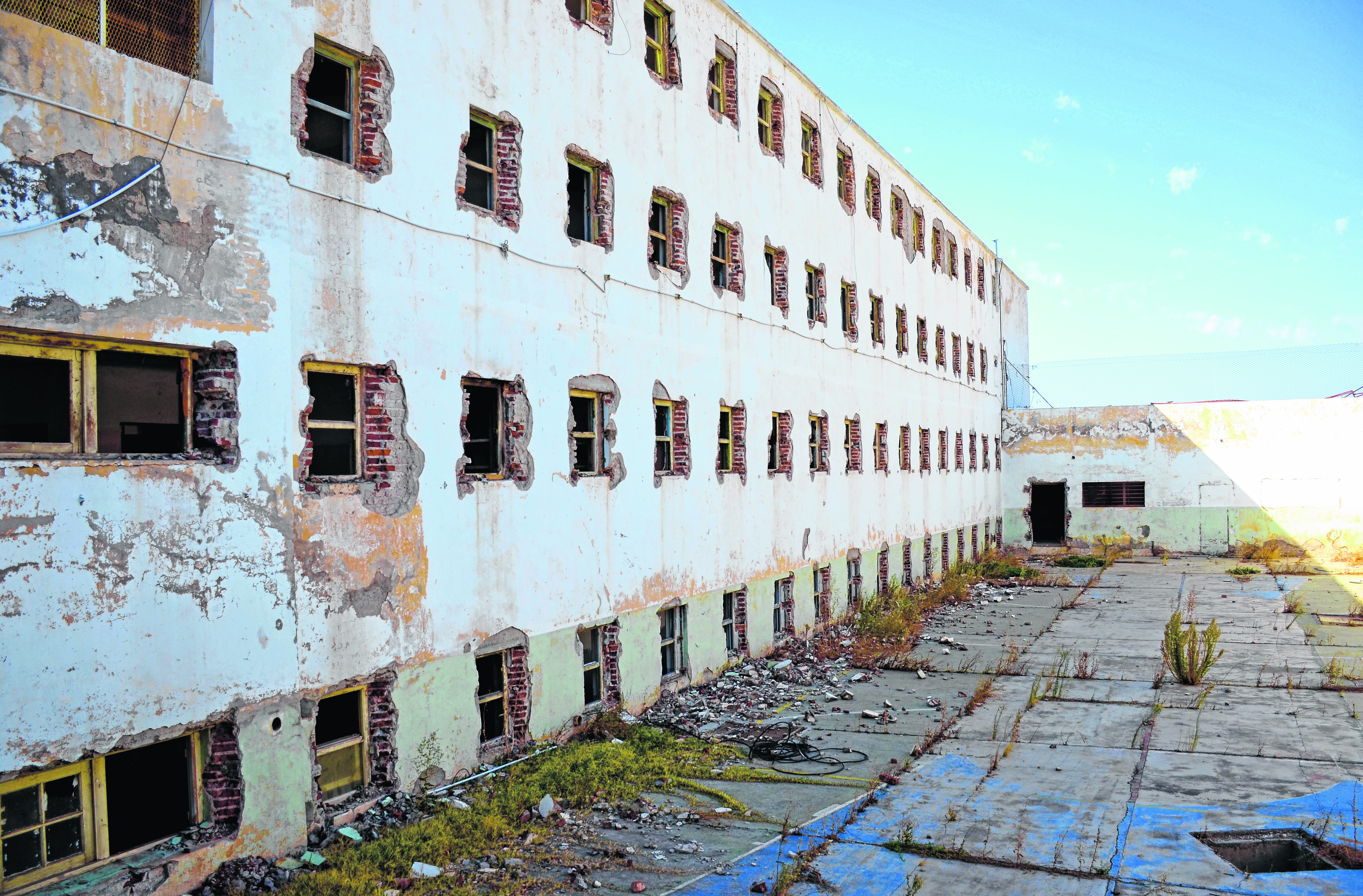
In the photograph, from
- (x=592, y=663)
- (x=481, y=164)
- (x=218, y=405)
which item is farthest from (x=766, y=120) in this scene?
(x=218, y=405)

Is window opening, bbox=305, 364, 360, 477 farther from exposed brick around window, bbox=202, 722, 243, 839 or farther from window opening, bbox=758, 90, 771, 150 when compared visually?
window opening, bbox=758, 90, 771, 150

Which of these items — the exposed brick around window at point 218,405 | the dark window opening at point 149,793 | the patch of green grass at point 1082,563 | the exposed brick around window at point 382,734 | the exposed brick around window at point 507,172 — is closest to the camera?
the dark window opening at point 149,793

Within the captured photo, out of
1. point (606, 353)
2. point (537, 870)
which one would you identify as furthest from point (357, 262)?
point (537, 870)

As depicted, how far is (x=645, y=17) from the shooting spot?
13188 mm

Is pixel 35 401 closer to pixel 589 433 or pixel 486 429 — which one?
pixel 486 429

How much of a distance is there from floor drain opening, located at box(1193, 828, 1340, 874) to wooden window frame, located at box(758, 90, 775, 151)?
501 inches

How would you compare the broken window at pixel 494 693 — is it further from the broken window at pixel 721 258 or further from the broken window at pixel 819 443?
the broken window at pixel 819 443

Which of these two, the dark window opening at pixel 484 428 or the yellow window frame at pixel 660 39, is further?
the yellow window frame at pixel 660 39

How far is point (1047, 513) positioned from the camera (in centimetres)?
3456

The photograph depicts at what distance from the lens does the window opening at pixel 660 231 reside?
13.1 metres

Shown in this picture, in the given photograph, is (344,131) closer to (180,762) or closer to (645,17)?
(180,762)

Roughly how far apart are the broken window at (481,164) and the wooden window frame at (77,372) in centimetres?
399

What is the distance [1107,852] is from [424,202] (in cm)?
836

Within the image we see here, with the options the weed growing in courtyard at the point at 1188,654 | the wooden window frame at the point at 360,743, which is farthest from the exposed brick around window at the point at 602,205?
the weed growing in courtyard at the point at 1188,654
